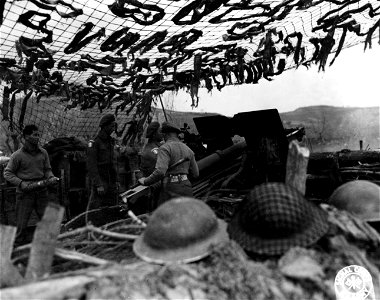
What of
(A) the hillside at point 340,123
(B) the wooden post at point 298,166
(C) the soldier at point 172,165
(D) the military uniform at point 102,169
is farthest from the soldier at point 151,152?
(A) the hillside at point 340,123

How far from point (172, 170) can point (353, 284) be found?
3813mm

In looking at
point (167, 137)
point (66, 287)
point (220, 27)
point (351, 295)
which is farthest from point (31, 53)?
point (351, 295)

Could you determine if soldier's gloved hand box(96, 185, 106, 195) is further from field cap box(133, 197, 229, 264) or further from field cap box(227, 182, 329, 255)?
field cap box(227, 182, 329, 255)

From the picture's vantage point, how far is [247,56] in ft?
28.3

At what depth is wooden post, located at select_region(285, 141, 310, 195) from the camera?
3673mm

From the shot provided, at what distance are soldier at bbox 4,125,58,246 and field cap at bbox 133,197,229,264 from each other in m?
4.08

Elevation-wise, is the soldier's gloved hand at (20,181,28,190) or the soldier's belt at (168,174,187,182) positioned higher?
the soldier's gloved hand at (20,181,28,190)

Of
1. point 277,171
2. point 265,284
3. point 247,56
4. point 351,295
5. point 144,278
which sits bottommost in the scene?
point 277,171

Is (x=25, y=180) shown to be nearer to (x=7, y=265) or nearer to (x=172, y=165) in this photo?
(x=172, y=165)

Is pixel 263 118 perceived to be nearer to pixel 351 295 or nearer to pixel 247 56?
pixel 247 56

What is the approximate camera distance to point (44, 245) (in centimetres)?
286

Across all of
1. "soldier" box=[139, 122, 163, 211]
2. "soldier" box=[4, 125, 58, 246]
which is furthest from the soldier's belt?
"soldier" box=[4, 125, 58, 246]

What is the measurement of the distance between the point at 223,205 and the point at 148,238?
2.55 metres

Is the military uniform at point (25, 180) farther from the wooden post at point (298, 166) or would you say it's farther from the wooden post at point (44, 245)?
the wooden post at point (298, 166)
